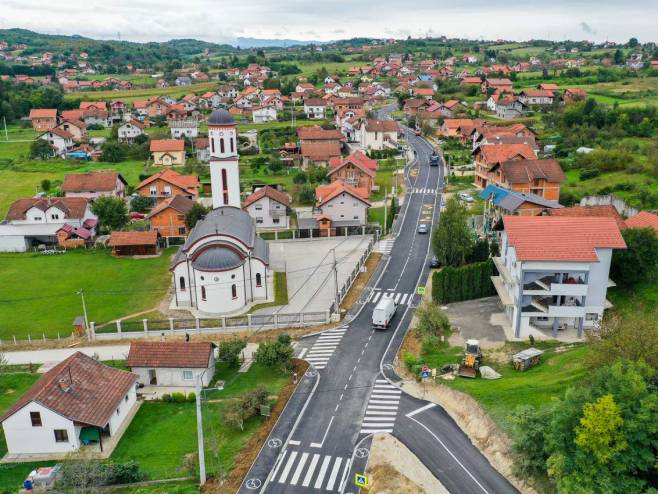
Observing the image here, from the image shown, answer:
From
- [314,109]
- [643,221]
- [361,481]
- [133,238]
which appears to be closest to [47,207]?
[133,238]

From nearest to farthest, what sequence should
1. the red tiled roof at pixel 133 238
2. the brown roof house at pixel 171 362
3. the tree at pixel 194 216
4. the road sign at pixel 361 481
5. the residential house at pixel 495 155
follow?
the road sign at pixel 361 481 < the brown roof house at pixel 171 362 < the red tiled roof at pixel 133 238 < the tree at pixel 194 216 < the residential house at pixel 495 155

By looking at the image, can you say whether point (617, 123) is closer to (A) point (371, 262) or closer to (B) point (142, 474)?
(A) point (371, 262)

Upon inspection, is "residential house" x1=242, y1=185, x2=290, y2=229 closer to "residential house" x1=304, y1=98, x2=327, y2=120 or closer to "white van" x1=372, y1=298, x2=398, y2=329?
"white van" x1=372, y1=298, x2=398, y2=329

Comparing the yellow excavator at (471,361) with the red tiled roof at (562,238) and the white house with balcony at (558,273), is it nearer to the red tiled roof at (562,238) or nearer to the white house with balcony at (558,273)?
the white house with balcony at (558,273)

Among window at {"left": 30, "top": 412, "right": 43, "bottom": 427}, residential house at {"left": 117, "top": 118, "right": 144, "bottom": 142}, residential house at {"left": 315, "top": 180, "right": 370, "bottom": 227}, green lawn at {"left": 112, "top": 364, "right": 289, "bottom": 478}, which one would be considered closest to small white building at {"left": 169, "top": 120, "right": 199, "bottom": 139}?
residential house at {"left": 117, "top": 118, "right": 144, "bottom": 142}

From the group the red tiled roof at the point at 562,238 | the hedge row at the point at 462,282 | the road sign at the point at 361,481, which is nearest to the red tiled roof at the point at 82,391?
the road sign at the point at 361,481

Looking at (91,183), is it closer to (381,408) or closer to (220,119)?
(220,119)

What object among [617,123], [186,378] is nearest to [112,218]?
[186,378]
